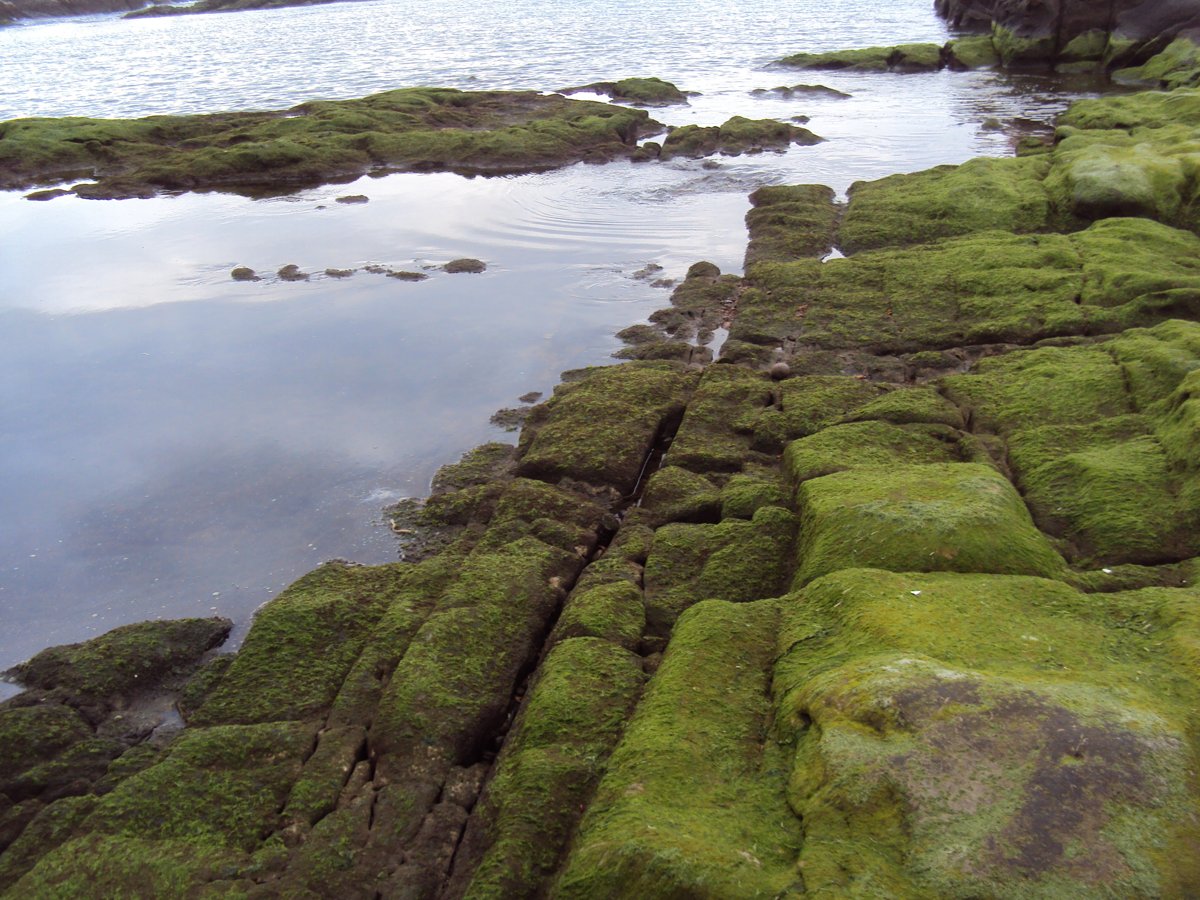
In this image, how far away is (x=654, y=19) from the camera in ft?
241

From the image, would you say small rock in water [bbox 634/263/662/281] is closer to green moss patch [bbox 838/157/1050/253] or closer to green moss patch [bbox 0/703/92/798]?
green moss patch [bbox 838/157/1050/253]

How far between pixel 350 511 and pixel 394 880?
604cm

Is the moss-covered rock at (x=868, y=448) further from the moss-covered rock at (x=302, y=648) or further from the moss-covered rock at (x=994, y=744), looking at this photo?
the moss-covered rock at (x=302, y=648)

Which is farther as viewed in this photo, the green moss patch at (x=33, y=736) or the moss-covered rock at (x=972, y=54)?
the moss-covered rock at (x=972, y=54)

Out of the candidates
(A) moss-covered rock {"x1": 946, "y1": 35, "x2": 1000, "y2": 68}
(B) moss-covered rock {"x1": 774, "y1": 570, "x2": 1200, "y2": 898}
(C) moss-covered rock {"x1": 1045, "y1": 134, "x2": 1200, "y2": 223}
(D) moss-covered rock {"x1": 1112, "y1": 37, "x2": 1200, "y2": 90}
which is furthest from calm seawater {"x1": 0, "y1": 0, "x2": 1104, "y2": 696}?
(B) moss-covered rock {"x1": 774, "y1": 570, "x2": 1200, "y2": 898}

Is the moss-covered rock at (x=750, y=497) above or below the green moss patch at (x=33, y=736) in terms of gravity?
above

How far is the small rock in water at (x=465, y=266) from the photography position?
19.2 meters

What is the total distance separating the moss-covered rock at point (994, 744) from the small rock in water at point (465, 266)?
14.0m

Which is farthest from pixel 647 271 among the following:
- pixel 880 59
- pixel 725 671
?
pixel 880 59

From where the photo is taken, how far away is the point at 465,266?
1941 centimetres

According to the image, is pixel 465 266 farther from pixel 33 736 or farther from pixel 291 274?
pixel 33 736

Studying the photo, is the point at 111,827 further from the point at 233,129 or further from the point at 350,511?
the point at 233,129

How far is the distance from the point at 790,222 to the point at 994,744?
640 inches

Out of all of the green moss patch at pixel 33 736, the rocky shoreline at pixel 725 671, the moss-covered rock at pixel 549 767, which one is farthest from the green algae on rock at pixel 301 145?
the moss-covered rock at pixel 549 767
